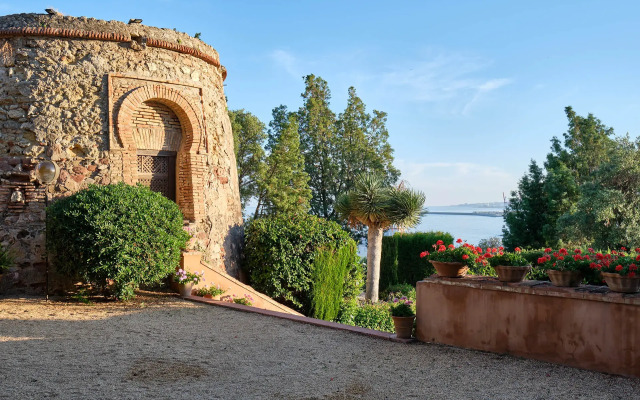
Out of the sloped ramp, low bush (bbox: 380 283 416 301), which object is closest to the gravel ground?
the sloped ramp

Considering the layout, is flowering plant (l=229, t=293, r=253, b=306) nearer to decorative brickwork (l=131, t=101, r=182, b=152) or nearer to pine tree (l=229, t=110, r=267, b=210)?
decorative brickwork (l=131, t=101, r=182, b=152)

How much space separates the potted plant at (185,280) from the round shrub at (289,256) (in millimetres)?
1852

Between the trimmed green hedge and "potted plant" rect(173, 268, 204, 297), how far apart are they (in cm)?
1169

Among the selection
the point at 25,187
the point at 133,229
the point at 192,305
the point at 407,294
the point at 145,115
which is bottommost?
the point at 407,294

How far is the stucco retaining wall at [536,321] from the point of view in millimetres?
5156

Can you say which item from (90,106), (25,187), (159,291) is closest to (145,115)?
(90,106)

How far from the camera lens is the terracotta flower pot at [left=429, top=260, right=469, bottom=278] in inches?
252

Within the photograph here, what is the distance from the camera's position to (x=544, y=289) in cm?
566

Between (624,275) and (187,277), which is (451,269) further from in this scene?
(187,277)

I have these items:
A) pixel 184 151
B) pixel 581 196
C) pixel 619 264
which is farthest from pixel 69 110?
pixel 581 196

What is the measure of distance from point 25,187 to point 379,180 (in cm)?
1060

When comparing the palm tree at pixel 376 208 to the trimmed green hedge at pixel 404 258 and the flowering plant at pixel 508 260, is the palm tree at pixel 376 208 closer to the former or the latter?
the trimmed green hedge at pixel 404 258

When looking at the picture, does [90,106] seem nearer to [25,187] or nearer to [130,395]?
[25,187]

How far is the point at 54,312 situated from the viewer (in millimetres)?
8539
